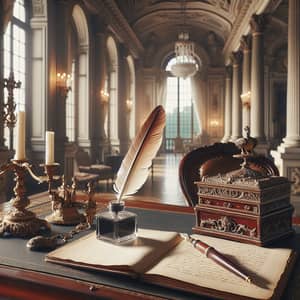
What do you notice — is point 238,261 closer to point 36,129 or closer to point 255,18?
point 36,129

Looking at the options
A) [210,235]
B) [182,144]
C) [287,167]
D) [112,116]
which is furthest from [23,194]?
[182,144]

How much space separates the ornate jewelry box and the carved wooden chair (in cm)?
62

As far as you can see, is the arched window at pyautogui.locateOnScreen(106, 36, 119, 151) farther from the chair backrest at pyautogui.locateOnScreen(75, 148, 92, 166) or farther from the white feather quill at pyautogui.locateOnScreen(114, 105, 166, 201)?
the white feather quill at pyautogui.locateOnScreen(114, 105, 166, 201)

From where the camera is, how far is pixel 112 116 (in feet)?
48.2

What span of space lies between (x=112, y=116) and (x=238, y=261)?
14.0 m

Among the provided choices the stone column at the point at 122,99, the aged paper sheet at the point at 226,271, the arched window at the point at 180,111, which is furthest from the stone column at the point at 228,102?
the aged paper sheet at the point at 226,271

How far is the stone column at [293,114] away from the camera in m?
6.39

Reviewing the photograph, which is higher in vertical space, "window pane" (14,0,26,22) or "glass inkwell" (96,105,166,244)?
"window pane" (14,0,26,22)

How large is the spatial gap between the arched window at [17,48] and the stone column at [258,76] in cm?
623

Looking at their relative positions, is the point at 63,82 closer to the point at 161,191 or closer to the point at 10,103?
the point at 161,191

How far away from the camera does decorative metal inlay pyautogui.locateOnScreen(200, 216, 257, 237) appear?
1.10m

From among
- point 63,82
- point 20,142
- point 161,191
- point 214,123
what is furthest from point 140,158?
point 214,123

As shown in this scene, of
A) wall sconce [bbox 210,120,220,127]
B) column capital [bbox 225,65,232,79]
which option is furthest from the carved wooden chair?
wall sconce [bbox 210,120,220,127]

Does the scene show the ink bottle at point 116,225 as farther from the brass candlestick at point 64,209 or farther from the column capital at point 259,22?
the column capital at point 259,22
